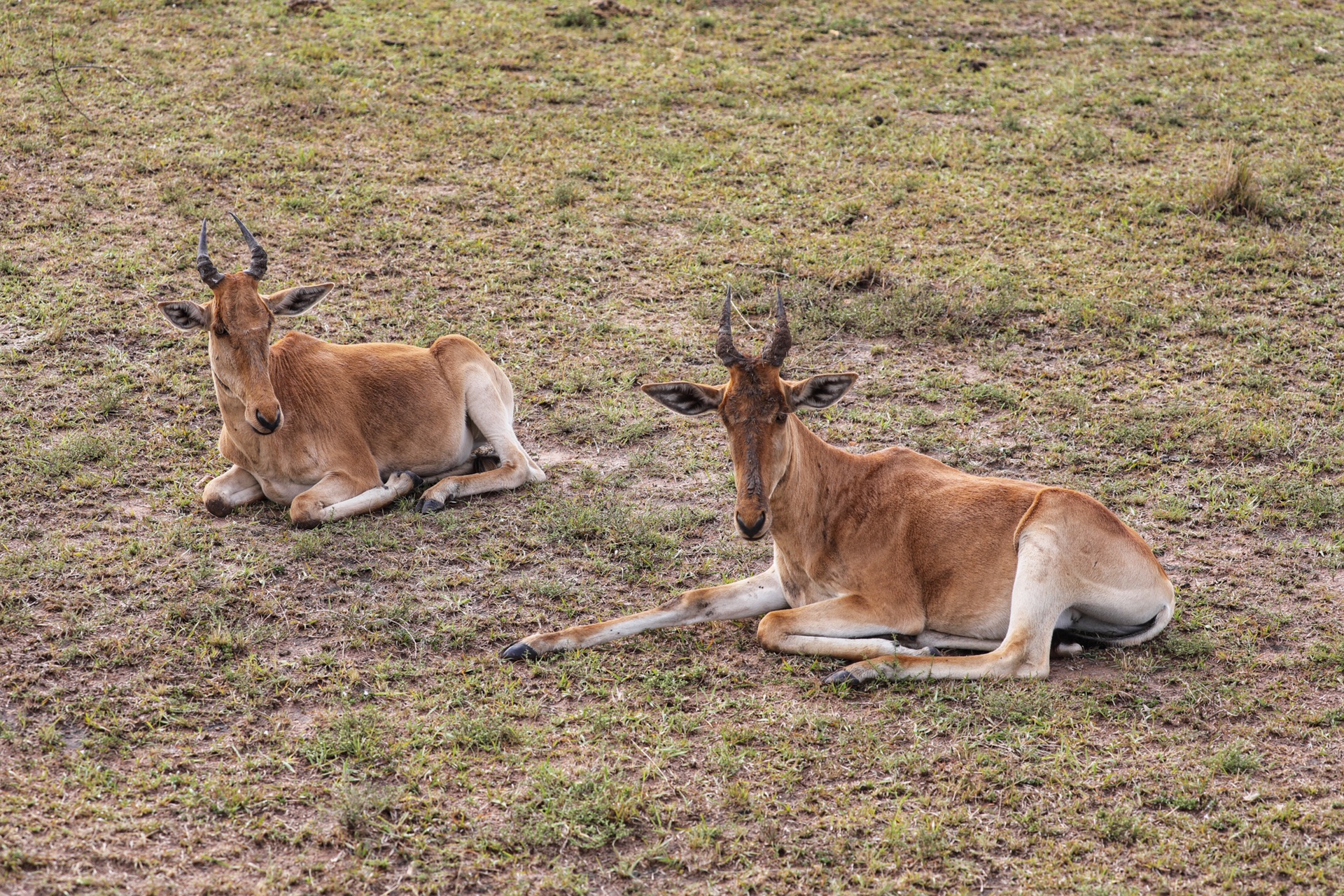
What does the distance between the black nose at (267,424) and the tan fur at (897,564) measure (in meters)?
2.19

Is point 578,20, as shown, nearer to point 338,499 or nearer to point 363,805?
point 338,499

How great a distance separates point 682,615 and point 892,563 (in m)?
1.14

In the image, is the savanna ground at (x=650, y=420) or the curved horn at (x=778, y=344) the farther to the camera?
the curved horn at (x=778, y=344)

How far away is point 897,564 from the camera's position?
23.1 ft

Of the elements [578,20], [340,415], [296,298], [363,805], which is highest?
[578,20]

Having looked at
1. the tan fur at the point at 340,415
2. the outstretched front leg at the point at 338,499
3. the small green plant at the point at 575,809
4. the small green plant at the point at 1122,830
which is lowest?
the small green plant at the point at 1122,830

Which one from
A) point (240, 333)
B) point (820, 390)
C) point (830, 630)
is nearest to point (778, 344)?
point (820, 390)

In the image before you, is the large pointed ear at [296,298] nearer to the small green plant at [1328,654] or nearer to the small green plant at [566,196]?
the small green plant at [566,196]

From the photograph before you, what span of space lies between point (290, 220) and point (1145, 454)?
24.7 feet

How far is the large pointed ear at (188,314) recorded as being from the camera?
26.1 feet

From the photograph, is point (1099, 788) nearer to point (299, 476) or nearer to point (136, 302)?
point (299, 476)

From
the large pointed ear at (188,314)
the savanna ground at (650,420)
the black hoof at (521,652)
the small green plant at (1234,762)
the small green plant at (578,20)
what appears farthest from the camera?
the small green plant at (578,20)

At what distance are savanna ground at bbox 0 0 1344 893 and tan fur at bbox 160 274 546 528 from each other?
232 mm

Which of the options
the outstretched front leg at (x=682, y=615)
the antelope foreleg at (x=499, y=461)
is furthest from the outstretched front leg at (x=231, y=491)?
the outstretched front leg at (x=682, y=615)
